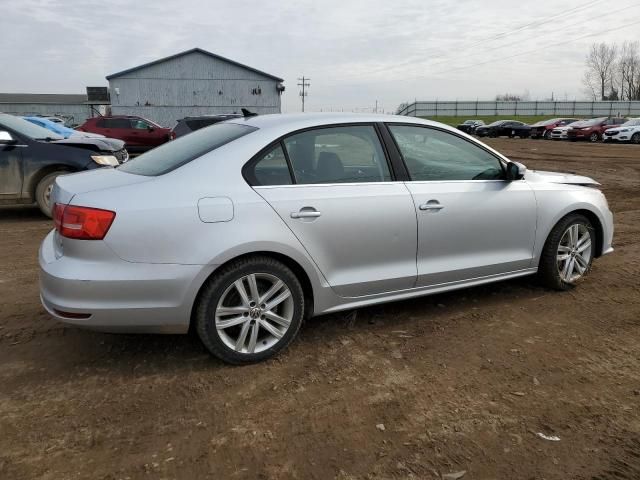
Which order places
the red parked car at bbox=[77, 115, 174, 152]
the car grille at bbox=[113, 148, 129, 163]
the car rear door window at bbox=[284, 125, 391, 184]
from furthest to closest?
1. the red parked car at bbox=[77, 115, 174, 152]
2. the car grille at bbox=[113, 148, 129, 163]
3. the car rear door window at bbox=[284, 125, 391, 184]

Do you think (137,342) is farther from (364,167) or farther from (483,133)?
(483,133)

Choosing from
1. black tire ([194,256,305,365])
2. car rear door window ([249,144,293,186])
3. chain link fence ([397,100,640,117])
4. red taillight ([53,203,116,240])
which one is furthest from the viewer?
chain link fence ([397,100,640,117])

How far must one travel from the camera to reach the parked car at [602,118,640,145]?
1135 inches

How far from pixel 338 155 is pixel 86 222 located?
1685mm

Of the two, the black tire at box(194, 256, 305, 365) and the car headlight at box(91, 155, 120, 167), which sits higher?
the car headlight at box(91, 155, 120, 167)

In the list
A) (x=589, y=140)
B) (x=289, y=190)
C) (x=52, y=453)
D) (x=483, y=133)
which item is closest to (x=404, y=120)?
(x=289, y=190)

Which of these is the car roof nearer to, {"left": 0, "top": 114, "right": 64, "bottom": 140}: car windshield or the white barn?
{"left": 0, "top": 114, "right": 64, "bottom": 140}: car windshield

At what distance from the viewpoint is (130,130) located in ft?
65.8

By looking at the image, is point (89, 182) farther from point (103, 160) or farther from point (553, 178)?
point (103, 160)

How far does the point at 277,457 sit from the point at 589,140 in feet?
115

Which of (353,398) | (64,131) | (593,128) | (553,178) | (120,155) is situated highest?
(593,128)

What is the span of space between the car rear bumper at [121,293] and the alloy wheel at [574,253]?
10.2ft

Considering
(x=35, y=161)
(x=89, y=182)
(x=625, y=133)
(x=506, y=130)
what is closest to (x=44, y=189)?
(x=35, y=161)

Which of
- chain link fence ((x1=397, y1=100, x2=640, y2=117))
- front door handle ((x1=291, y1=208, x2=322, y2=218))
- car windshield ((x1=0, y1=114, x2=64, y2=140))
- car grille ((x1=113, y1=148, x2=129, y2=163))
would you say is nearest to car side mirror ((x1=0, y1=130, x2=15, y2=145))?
car windshield ((x1=0, y1=114, x2=64, y2=140))
